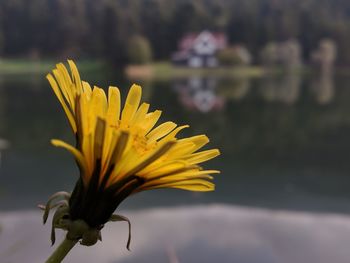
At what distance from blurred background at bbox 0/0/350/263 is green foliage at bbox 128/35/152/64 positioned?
0.01m

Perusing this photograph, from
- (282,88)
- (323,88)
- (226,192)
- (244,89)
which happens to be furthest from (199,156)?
(323,88)

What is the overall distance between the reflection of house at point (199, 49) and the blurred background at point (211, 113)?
0.04ft

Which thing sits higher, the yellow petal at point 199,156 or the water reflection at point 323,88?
the yellow petal at point 199,156

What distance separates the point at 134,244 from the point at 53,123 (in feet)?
5.73

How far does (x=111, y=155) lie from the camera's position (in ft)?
0.47

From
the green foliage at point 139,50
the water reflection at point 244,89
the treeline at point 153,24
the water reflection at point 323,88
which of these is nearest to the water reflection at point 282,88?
the water reflection at point 244,89

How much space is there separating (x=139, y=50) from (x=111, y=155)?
162 inches

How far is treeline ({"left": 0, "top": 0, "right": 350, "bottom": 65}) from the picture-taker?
13.4 feet

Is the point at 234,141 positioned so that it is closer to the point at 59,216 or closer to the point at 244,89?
the point at 59,216

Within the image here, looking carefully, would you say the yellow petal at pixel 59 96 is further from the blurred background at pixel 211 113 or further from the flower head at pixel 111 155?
the blurred background at pixel 211 113

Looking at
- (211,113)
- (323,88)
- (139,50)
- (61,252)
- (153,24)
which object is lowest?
(323,88)

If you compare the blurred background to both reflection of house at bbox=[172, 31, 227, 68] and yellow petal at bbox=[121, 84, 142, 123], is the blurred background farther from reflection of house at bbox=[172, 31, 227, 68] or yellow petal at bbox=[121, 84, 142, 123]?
yellow petal at bbox=[121, 84, 142, 123]

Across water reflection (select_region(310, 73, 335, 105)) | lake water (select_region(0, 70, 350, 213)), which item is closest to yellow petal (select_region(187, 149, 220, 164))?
lake water (select_region(0, 70, 350, 213))

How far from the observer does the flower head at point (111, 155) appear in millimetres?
141
